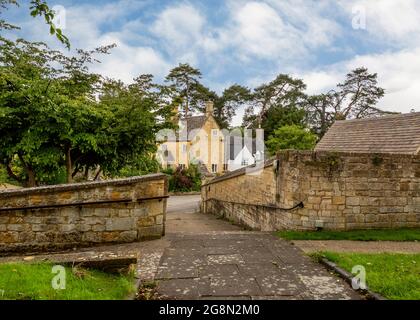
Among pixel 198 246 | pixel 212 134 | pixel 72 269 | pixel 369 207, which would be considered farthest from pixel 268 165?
pixel 212 134

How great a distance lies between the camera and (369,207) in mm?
7605

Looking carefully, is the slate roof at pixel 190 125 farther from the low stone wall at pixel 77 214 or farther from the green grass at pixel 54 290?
the green grass at pixel 54 290

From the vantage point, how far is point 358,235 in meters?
7.02

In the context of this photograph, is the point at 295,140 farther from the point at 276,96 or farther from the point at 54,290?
the point at 54,290

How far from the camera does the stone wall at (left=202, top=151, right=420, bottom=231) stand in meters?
7.45

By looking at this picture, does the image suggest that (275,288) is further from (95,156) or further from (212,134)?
(212,134)

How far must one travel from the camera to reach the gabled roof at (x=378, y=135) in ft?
43.2

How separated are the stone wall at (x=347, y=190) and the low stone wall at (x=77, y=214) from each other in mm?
3415

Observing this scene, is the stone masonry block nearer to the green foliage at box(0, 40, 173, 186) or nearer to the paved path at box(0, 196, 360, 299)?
the paved path at box(0, 196, 360, 299)

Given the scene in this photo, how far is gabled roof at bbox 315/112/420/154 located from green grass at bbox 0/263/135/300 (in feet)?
41.0

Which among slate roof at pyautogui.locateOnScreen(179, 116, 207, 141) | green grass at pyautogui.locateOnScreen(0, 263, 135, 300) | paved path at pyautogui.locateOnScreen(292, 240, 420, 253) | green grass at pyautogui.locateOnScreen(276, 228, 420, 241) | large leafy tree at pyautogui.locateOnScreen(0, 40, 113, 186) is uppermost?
slate roof at pyautogui.locateOnScreen(179, 116, 207, 141)

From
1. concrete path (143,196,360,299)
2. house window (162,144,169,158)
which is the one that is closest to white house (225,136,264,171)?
house window (162,144,169,158)
